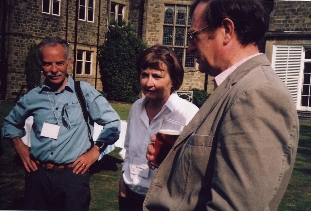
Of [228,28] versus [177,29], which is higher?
[177,29]

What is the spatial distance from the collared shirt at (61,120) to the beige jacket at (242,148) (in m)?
1.01

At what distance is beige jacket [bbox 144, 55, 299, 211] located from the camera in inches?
24.9

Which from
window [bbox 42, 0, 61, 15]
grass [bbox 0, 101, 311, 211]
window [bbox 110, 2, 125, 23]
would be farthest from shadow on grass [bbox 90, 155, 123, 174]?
window [bbox 110, 2, 125, 23]

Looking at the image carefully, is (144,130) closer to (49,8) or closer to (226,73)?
(226,73)

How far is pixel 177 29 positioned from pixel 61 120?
11864 millimetres

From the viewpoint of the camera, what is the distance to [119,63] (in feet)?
35.7

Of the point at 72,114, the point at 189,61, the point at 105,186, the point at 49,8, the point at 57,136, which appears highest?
the point at 49,8

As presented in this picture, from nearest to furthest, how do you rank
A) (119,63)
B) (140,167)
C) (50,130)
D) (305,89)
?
1. (140,167)
2. (50,130)
3. (305,89)
4. (119,63)

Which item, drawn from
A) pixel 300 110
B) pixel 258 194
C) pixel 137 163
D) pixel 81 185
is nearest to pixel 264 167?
pixel 258 194

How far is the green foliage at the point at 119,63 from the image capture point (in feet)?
34.1

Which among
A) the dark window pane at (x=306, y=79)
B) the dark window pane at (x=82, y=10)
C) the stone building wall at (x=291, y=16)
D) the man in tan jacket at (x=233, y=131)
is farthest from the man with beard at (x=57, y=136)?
the dark window pane at (x=306, y=79)

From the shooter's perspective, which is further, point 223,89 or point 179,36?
point 179,36

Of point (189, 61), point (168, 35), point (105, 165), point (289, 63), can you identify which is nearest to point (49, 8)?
point (105, 165)

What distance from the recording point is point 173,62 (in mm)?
1599
